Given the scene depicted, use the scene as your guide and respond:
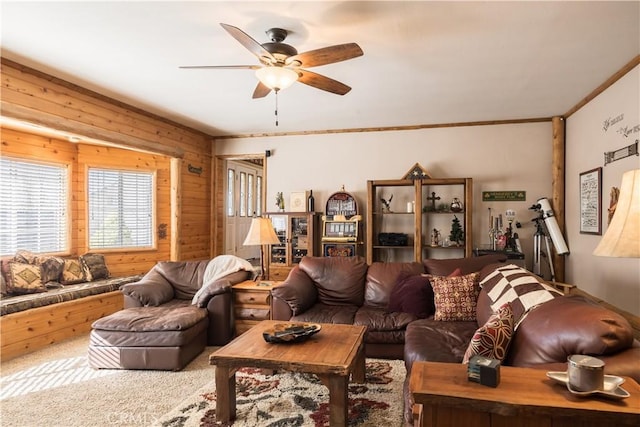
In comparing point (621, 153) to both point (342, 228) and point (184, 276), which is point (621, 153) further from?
point (184, 276)

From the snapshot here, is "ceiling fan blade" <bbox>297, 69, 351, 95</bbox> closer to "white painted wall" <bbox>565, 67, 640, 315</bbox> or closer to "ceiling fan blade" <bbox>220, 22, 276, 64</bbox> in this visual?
"ceiling fan blade" <bbox>220, 22, 276, 64</bbox>

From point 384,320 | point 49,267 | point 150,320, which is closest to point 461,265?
point 384,320

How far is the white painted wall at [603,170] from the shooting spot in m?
3.19

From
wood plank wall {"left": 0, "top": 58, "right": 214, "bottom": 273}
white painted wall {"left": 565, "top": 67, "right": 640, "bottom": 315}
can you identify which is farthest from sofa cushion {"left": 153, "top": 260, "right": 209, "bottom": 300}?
white painted wall {"left": 565, "top": 67, "right": 640, "bottom": 315}

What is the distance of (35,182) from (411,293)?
16.4 ft

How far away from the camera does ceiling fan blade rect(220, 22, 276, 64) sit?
2174 mm

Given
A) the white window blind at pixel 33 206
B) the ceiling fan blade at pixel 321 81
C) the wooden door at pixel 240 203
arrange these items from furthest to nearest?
1. the wooden door at pixel 240 203
2. the white window blind at pixel 33 206
3. the ceiling fan blade at pixel 321 81

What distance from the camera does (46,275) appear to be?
458 cm

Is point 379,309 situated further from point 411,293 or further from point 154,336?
point 154,336

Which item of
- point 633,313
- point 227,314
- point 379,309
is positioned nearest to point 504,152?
point 633,313

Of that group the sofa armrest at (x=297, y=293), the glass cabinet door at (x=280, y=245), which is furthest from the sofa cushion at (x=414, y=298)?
the glass cabinet door at (x=280, y=245)

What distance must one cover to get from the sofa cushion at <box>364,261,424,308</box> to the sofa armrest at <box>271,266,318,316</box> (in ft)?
1.87

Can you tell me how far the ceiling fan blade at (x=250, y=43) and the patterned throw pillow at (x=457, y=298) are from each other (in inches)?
90.3

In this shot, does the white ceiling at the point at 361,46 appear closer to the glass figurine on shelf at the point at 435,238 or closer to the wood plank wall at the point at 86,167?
the wood plank wall at the point at 86,167
